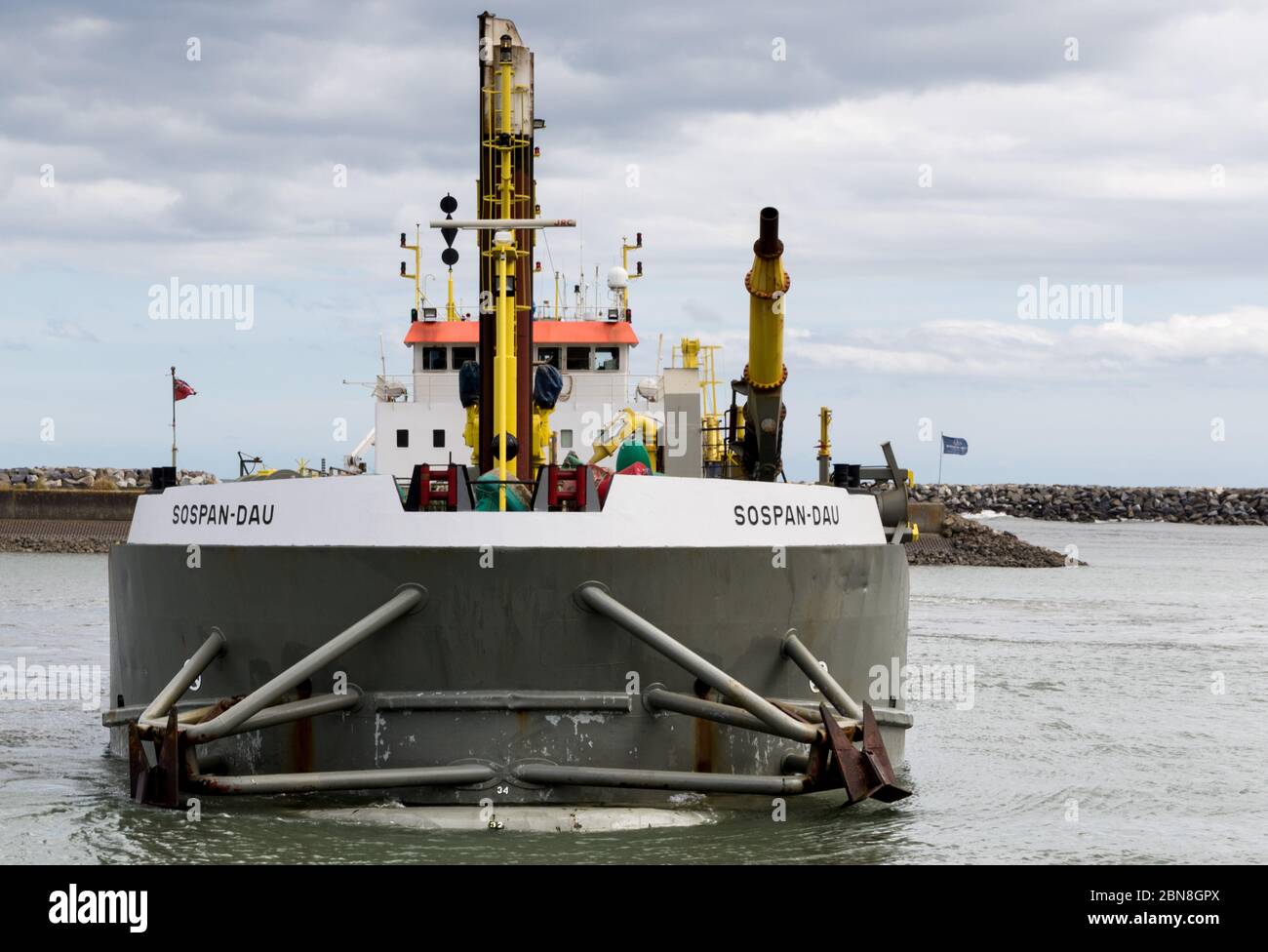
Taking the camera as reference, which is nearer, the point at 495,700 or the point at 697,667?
the point at 697,667

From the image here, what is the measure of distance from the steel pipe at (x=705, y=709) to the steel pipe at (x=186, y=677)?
3.41m

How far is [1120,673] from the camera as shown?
2828 centimetres

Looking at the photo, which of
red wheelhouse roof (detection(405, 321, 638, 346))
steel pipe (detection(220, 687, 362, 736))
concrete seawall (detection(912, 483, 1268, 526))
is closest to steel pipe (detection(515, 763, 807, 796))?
steel pipe (detection(220, 687, 362, 736))

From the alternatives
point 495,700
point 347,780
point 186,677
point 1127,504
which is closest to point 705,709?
point 495,700

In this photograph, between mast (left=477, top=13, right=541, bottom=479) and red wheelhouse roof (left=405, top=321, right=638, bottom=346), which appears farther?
red wheelhouse roof (left=405, top=321, right=638, bottom=346)

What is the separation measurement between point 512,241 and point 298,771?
5034 mm

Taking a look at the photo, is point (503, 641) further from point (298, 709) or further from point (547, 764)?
point (298, 709)

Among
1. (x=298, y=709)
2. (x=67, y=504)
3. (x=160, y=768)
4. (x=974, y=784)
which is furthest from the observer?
(x=67, y=504)

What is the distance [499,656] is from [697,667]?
145 cm

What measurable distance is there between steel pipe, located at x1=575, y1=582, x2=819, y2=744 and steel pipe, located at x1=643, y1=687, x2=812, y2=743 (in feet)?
0.18

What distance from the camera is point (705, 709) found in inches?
467

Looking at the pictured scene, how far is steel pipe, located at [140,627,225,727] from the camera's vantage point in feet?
40.2

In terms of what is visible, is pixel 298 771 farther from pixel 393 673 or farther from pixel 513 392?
pixel 513 392

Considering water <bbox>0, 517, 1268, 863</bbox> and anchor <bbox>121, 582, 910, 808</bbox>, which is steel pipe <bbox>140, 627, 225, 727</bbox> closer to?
anchor <bbox>121, 582, 910, 808</bbox>
